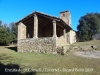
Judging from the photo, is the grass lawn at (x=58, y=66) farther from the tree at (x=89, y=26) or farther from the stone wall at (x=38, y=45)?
the tree at (x=89, y=26)

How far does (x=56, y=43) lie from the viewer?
42.1 ft

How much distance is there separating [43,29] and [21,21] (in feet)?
24.0

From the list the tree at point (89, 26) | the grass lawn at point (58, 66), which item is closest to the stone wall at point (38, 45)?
the grass lawn at point (58, 66)

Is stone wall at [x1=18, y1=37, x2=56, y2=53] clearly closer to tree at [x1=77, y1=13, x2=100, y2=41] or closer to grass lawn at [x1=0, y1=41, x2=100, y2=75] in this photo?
grass lawn at [x1=0, y1=41, x2=100, y2=75]

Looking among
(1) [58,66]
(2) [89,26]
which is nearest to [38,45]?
(1) [58,66]

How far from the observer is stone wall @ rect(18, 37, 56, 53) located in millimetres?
13058

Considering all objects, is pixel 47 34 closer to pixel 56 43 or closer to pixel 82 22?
pixel 56 43

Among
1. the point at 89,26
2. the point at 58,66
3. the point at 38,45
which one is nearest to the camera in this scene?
the point at 58,66

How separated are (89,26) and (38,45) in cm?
2284

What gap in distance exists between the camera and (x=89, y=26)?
32.6m

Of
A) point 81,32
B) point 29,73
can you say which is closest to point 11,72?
point 29,73

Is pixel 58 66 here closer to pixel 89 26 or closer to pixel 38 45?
pixel 38 45

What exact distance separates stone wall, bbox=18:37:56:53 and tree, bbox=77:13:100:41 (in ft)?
63.3

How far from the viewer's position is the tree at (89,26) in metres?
31.9
